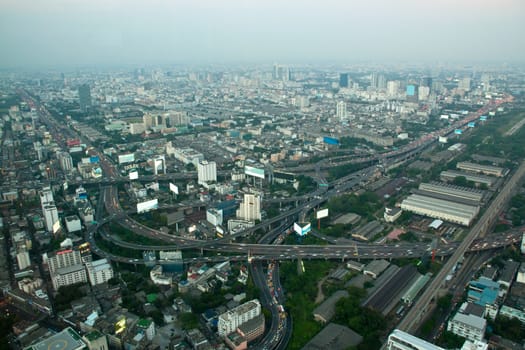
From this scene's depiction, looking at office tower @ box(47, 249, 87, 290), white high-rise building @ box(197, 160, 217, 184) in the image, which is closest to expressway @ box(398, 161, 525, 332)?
office tower @ box(47, 249, 87, 290)

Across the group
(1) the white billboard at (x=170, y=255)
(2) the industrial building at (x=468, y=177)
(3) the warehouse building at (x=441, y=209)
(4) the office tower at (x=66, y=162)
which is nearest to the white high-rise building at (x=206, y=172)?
(1) the white billboard at (x=170, y=255)

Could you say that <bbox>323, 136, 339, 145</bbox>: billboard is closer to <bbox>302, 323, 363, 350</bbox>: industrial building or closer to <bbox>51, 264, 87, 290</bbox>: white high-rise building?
<bbox>302, 323, 363, 350</bbox>: industrial building

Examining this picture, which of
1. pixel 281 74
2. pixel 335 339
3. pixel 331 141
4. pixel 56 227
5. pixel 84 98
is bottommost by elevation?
pixel 335 339

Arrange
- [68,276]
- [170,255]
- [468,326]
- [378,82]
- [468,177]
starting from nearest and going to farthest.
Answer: [468,326] → [68,276] → [170,255] → [468,177] → [378,82]

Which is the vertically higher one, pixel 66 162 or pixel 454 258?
pixel 66 162

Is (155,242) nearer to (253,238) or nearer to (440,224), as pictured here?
(253,238)

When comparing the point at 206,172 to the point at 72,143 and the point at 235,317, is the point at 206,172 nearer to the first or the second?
the point at 235,317

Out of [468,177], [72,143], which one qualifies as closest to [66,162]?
[72,143]
